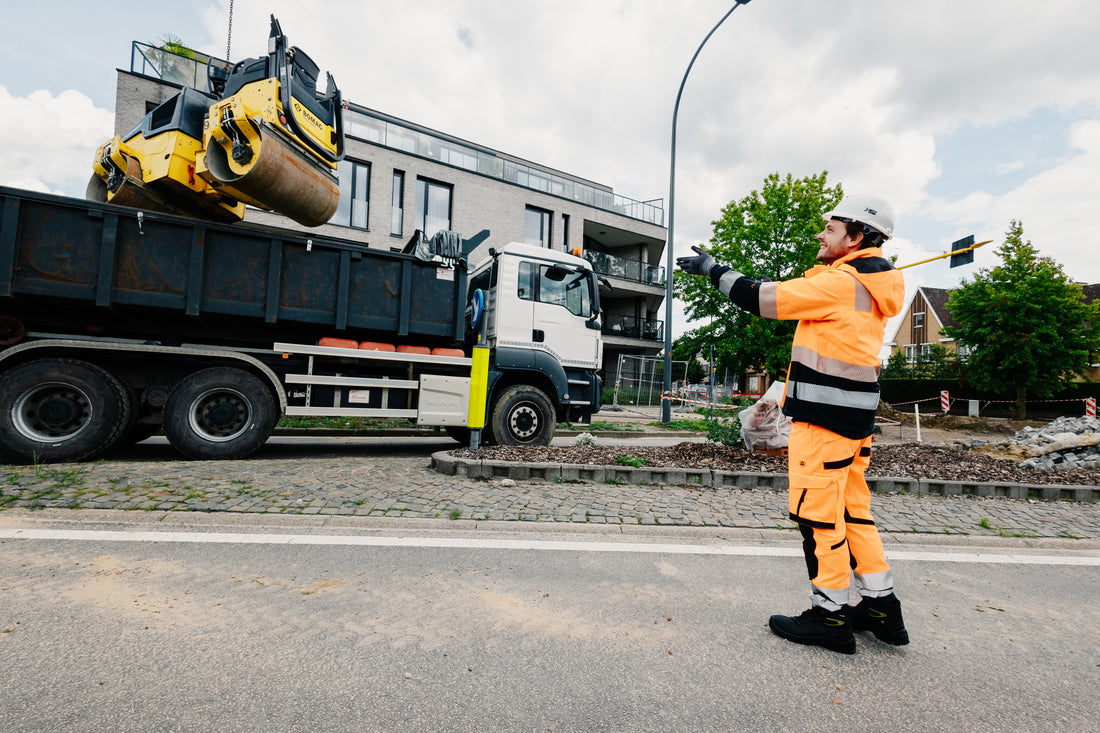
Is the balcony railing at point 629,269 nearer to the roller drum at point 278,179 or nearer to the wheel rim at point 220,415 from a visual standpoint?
the roller drum at point 278,179

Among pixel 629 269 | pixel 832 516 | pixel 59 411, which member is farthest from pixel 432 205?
pixel 832 516

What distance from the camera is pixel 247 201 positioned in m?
6.21

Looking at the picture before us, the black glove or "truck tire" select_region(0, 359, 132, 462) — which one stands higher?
the black glove

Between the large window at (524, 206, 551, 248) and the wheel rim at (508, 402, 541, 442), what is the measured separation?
16.4 m

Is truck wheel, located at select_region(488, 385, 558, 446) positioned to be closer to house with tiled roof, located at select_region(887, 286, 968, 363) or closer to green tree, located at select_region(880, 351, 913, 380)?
green tree, located at select_region(880, 351, 913, 380)

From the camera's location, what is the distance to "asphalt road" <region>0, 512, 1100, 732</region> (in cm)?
179

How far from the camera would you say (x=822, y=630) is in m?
2.32

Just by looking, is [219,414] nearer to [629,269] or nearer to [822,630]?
[822,630]

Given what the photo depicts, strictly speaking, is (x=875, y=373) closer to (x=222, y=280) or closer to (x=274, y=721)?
(x=274, y=721)

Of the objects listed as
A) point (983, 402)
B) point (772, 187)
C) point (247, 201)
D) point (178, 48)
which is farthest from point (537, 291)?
point (983, 402)

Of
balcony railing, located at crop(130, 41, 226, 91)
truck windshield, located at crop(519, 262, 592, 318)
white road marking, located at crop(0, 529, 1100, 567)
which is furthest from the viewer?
balcony railing, located at crop(130, 41, 226, 91)

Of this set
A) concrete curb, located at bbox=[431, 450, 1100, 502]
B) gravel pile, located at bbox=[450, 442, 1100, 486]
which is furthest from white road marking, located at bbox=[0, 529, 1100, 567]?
gravel pile, located at bbox=[450, 442, 1100, 486]

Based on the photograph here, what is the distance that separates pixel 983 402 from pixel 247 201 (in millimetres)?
28131

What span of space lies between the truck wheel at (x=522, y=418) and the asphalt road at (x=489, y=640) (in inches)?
153
